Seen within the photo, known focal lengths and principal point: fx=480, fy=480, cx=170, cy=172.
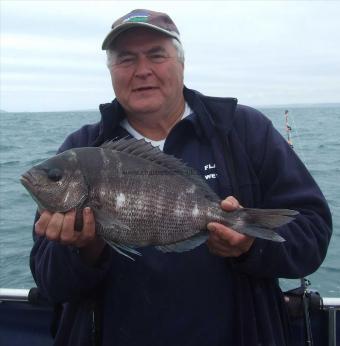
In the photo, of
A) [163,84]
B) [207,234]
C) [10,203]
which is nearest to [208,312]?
[207,234]

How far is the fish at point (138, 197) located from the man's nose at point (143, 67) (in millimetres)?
396

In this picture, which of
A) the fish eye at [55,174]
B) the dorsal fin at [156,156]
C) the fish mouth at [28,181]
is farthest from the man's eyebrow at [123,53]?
the fish mouth at [28,181]

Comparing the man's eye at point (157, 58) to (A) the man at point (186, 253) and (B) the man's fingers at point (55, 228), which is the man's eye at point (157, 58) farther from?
(B) the man's fingers at point (55, 228)

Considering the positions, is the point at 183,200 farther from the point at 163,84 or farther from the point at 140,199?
the point at 163,84

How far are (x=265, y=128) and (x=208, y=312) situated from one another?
1.12m

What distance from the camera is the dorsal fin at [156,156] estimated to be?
2682mm

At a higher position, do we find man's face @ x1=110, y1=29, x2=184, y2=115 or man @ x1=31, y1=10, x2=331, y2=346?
man's face @ x1=110, y1=29, x2=184, y2=115

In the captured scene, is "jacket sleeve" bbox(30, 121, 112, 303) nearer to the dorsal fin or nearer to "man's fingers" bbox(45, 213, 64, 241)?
"man's fingers" bbox(45, 213, 64, 241)

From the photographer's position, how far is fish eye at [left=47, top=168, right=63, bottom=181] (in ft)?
8.84

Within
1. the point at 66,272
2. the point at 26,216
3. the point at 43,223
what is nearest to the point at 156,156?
the point at 43,223

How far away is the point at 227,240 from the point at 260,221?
20 centimetres

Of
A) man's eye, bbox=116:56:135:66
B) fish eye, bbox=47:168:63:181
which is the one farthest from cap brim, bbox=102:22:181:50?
fish eye, bbox=47:168:63:181

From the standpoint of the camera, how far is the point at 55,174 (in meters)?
2.70

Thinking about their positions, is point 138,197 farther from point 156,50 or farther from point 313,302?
point 313,302
